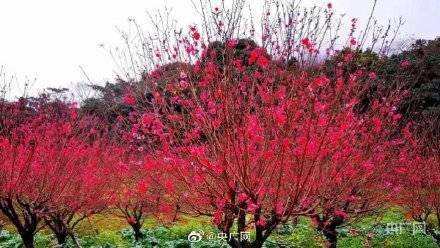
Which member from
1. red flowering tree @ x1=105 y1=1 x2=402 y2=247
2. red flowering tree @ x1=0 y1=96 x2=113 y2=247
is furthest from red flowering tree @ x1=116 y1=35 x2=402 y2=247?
red flowering tree @ x1=0 y1=96 x2=113 y2=247

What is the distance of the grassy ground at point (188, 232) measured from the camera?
12.0m

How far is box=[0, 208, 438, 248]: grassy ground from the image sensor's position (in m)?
12.0

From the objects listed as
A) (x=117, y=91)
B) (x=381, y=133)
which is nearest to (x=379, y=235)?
(x=381, y=133)

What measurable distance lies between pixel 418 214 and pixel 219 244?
6134 mm

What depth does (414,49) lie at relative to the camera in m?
22.8

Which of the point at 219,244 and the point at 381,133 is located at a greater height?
the point at 381,133

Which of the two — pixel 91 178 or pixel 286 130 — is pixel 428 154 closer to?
pixel 91 178

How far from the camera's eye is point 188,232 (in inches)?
563

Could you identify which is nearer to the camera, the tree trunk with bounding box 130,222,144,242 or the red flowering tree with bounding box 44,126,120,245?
the red flowering tree with bounding box 44,126,120,245

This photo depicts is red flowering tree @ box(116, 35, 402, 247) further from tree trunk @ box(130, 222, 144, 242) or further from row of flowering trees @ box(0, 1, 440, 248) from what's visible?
tree trunk @ box(130, 222, 144, 242)

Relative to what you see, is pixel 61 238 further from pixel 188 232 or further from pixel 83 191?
pixel 188 232

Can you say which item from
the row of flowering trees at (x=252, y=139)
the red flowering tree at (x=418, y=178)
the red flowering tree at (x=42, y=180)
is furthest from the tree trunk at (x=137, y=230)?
the red flowering tree at (x=418, y=178)

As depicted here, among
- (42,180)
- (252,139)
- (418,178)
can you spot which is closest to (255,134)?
(252,139)

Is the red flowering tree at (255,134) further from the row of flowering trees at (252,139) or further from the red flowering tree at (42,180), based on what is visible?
the red flowering tree at (42,180)
